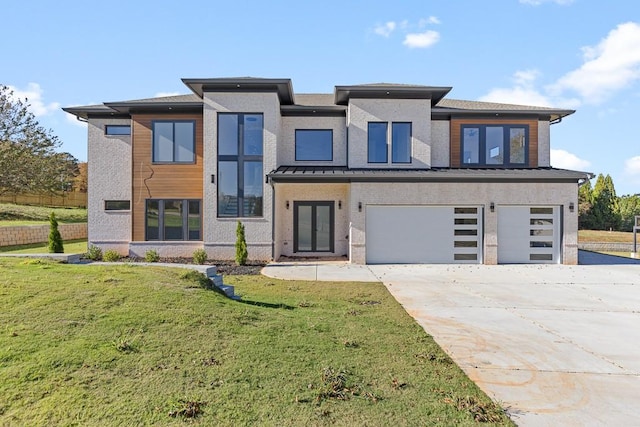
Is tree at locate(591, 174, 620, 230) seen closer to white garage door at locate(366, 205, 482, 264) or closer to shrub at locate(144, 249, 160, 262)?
white garage door at locate(366, 205, 482, 264)

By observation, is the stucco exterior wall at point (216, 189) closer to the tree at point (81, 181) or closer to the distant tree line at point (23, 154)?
the distant tree line at point (23, 154)

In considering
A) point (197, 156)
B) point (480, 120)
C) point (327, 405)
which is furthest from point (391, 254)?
point (327, 405)

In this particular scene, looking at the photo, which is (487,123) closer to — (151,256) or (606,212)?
(151,256)

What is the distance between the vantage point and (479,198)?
14.0 metres

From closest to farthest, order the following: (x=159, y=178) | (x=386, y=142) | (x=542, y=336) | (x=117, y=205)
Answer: (x=542, y=336)
(x=159, y=178)
(x=386, y=142)
(x=117, y=205)

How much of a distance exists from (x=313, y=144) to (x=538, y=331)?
11767 mm

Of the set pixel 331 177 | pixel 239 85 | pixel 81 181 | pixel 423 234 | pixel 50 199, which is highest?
pixel 239 85

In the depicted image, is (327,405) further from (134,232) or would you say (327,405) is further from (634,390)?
(134,232)

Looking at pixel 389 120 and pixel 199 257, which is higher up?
pixel 389 120

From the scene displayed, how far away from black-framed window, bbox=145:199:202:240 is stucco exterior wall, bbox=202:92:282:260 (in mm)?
771

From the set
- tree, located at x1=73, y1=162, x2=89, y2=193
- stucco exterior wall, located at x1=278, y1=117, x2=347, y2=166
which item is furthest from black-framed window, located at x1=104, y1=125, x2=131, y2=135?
tree, located at x1=73, y1=162, x2=89, y2=193

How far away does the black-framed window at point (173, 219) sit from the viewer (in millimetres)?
14867

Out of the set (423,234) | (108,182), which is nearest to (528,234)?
(423,234)

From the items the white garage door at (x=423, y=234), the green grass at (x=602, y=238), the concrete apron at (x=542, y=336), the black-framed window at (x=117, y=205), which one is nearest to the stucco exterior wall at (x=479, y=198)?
the white garage door at (x=423, y=234)
